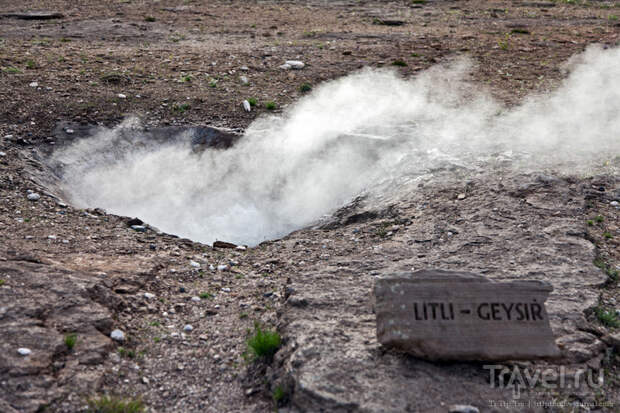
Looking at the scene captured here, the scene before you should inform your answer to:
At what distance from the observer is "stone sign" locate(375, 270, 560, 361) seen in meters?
3.09

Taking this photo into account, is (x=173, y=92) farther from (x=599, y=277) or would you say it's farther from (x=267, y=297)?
(x=599, y=277)

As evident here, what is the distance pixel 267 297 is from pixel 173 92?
4.53 metres

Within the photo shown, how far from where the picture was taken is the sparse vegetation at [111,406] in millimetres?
2986

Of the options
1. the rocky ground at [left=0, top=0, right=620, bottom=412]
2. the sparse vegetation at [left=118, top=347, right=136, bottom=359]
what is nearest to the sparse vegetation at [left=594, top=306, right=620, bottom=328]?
the rocky ground at [left=0, top=0, right=620, bottom=412]

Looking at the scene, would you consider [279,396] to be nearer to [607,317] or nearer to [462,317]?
[462,317]

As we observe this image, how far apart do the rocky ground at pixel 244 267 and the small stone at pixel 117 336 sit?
39 mm

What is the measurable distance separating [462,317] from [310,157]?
3.79m

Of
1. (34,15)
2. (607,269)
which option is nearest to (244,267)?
(607,269)

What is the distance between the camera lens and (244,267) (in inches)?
189

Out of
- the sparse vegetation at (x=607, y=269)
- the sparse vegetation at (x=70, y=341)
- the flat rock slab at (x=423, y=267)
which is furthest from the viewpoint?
the sparse vegetation at (x=607, y=269)

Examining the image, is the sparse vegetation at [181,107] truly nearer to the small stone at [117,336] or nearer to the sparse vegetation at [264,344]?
the small stone at [117,336]

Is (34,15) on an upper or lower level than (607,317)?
upper

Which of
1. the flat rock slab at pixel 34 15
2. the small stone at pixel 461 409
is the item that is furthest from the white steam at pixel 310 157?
the flat rock slab at pixel 34 15

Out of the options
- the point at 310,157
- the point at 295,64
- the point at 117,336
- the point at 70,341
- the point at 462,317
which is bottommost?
the point at 117,336
